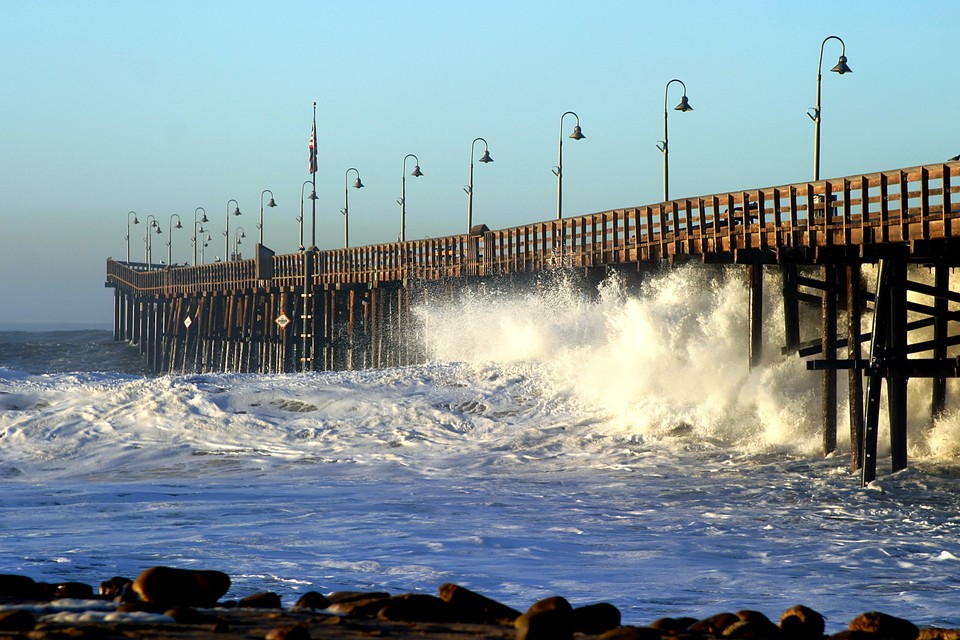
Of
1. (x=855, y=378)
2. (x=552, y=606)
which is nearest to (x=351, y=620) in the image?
(x=552, y=606)

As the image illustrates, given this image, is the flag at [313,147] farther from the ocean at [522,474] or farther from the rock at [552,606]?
the rock at [552,606]

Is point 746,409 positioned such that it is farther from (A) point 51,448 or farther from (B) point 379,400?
(A) point 51,448

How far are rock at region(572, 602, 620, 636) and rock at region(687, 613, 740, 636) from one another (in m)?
0.49

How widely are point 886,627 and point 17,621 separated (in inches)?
210

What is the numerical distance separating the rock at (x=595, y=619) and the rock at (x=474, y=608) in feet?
1.35

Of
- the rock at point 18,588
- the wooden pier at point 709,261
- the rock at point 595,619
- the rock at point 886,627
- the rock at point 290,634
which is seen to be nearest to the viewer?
the rock at point 290,634

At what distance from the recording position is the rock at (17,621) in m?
7.69

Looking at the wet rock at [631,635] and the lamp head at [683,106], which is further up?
the lamp head at [683,106]

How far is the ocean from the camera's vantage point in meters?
12.7

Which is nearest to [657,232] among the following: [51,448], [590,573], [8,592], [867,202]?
[867,202]

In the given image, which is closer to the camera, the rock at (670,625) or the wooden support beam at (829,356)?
the rock at (670,625)

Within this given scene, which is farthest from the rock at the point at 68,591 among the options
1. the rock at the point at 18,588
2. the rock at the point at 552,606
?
the rock at the point at 552,606

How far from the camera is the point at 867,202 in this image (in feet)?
69.8

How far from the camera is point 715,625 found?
8328 millimetres
